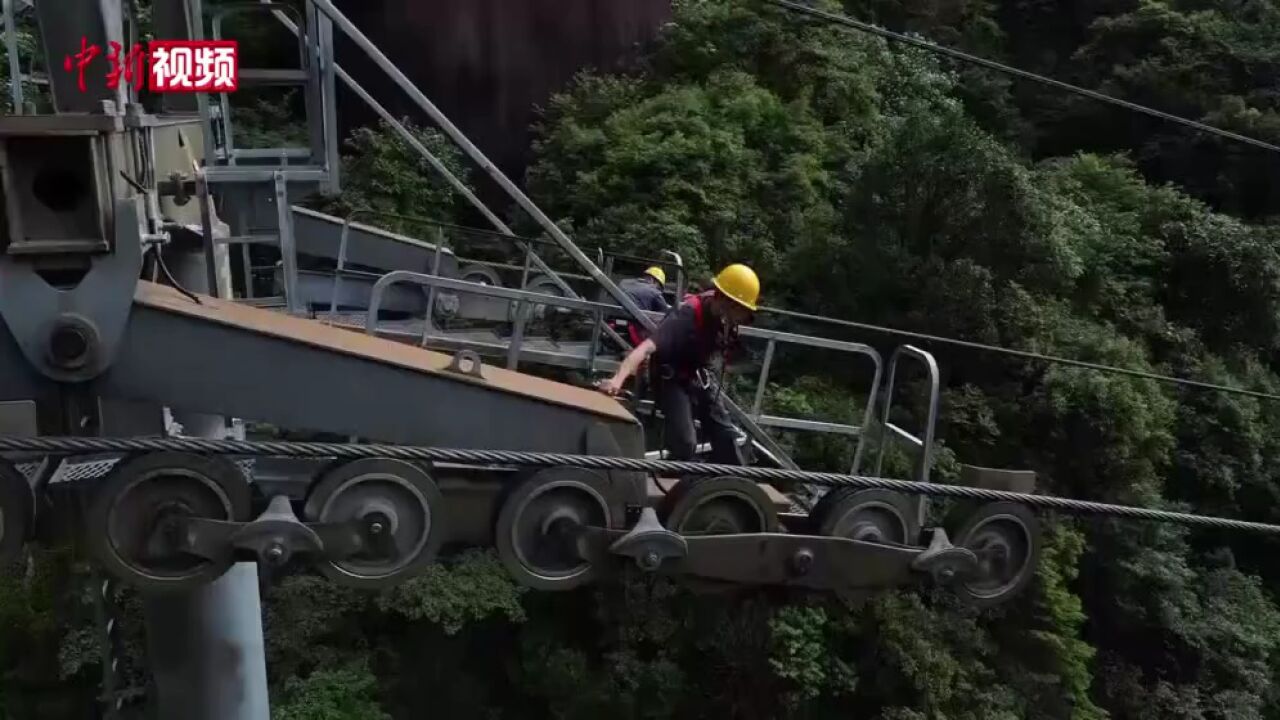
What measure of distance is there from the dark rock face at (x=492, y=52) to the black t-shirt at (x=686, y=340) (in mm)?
10707

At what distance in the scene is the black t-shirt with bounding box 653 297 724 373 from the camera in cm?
456

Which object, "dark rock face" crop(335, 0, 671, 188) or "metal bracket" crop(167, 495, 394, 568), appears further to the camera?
"dark rock face" crop(335, 0, 671, 188)

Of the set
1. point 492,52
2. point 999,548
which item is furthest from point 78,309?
point 492,52

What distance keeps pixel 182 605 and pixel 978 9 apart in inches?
727

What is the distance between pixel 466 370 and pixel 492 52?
12.1 metres

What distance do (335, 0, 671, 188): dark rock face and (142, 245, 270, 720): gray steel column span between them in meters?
11.3

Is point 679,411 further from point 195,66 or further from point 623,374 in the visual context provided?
point 195,66

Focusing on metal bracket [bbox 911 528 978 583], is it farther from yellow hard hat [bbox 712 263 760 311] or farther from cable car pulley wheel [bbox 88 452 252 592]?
cable car pulley wheel [bbox 88 452 252 592]

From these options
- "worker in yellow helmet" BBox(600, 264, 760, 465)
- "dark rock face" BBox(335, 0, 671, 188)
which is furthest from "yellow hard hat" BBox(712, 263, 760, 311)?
"dark rock face" BBox(335, 0, 671, 188)

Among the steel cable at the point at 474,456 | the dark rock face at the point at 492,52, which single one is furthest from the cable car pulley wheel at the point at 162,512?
the dark rock face at the point at 492,52

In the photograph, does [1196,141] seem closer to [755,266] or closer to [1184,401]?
[1184,401]

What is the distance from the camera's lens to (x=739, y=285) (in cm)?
426

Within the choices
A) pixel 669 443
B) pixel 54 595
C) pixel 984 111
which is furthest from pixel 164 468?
pixel 984 111

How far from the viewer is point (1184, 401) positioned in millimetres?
13062
